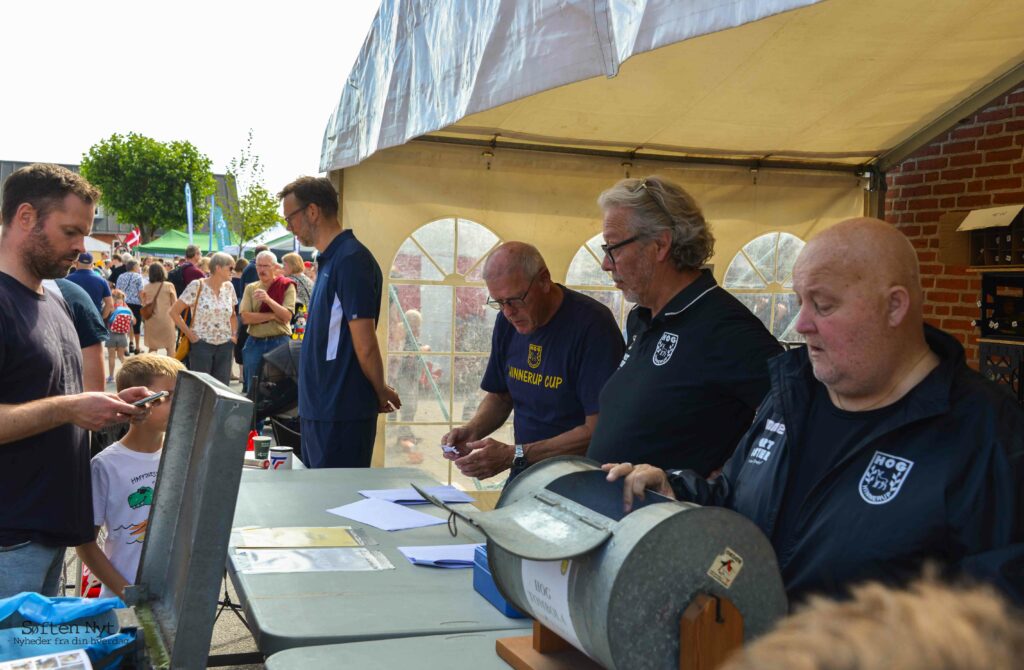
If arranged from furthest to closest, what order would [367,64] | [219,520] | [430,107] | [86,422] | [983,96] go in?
[983,96]
[367,64]
[430,107]
[86,422]
[219,520]

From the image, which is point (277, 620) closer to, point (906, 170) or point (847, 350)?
point (847, 350)

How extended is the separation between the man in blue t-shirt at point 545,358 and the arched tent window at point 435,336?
1.65 meters

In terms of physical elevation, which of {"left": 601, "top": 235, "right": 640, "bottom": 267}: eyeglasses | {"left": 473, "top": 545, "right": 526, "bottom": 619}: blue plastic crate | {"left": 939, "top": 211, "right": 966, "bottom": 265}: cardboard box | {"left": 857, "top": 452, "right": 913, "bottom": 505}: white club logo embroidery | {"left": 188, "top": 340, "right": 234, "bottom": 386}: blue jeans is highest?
{"left": 939, "top": 211, "right": 966, "bottom": 265}: cardboard box

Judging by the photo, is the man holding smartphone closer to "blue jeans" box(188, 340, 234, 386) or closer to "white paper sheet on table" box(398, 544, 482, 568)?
"white paper sheet on table" box(398, 544, 482, 568)

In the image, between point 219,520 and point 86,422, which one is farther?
point 86,422

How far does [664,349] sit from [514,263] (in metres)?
1.12

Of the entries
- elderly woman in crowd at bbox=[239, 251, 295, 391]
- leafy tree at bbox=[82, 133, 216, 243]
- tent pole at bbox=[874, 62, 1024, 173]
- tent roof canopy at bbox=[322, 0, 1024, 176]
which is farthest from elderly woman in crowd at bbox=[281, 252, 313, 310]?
leafy tree at bbox=[82, 133, 216, 243]

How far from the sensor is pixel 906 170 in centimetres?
570

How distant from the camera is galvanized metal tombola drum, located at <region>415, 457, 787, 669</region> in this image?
1.40m

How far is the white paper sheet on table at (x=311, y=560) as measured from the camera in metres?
2.44

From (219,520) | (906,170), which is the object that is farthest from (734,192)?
(219,520)

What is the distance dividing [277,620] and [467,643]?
0.43m

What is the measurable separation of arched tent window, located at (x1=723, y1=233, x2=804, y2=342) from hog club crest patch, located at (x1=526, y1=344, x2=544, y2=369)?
2.41 metres

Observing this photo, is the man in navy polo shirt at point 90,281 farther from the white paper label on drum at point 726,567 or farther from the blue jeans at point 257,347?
the white paper label on drum at point 726,567
